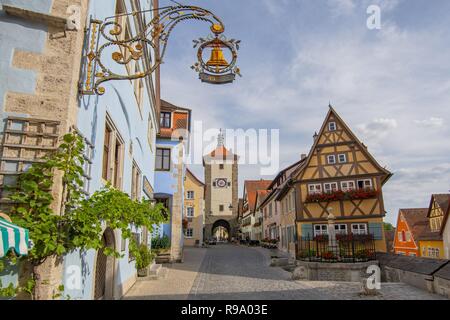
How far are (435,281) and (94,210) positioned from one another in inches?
423

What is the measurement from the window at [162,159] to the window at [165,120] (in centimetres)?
177

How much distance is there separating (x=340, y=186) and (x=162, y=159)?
36.2ft

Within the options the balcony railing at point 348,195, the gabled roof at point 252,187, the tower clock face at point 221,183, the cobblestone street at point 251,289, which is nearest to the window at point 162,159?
the cobblestone street at point 251,289

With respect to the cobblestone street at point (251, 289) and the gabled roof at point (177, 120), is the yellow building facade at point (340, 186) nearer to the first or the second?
the cobblestone street at point (251, 289)

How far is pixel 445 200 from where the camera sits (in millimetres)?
28547

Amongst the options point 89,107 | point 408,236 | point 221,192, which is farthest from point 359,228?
point 221,192

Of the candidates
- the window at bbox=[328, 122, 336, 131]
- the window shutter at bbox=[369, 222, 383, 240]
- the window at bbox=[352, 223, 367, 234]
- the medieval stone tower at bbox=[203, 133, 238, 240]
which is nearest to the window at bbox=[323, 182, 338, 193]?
the window at bbox=[352, 223, 367, 234]

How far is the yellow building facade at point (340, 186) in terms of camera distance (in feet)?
64.5

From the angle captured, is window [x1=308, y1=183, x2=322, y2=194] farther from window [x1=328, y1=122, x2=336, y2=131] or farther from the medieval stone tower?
the medieval stone tower

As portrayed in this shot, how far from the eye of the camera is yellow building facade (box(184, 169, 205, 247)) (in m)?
36.3

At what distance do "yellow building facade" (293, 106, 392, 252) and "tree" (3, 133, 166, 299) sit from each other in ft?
57.0

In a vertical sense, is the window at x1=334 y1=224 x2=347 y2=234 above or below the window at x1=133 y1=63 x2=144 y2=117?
below
